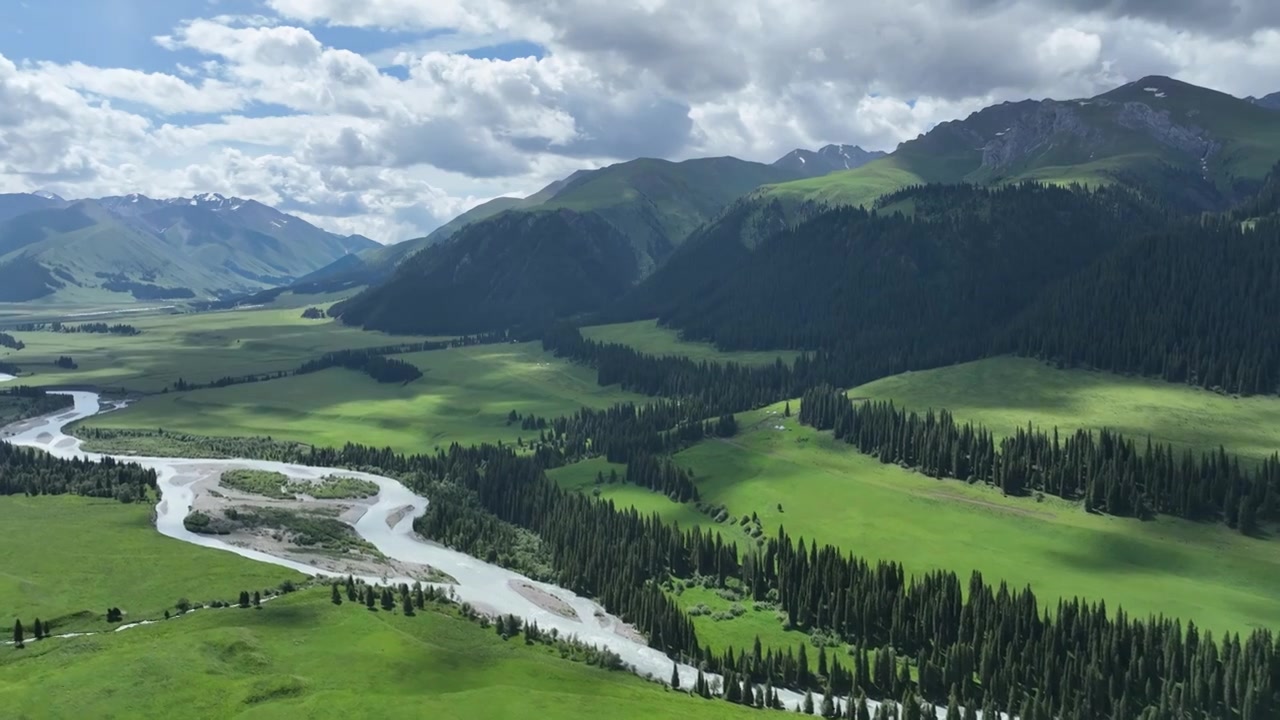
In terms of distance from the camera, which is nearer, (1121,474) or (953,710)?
(953,710)

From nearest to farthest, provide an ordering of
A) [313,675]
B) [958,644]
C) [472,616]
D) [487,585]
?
[313,675]
[958,644]
[472,616]
[487,585]

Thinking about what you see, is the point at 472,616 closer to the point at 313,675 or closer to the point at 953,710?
the point at 313,675

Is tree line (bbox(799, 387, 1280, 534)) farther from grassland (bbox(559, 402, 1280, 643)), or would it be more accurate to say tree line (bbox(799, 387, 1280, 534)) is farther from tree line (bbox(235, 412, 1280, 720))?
tree line (bbox(235, 412, 1280, 720))

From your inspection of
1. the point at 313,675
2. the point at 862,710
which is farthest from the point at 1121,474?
the point at 313,675

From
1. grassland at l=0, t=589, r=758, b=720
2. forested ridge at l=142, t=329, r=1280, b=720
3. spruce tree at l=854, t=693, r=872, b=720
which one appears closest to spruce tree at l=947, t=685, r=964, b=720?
forested ridge at l=142, t=329, r=1280, b=720

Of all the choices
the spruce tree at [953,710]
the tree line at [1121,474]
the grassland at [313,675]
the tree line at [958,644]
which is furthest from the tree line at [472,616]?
the tree line at [1121,474]
